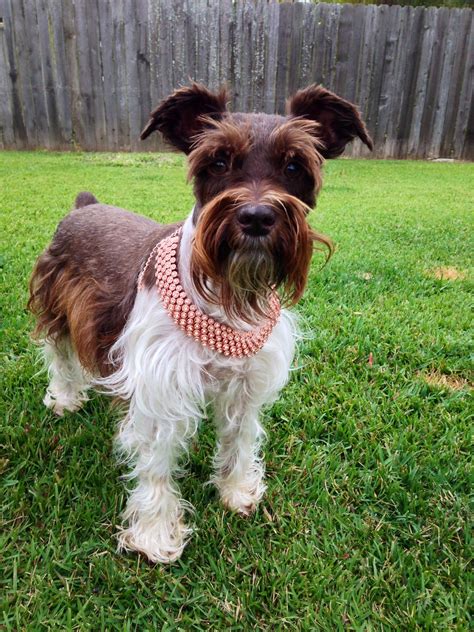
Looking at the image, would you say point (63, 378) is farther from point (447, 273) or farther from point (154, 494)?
point (447, 273)

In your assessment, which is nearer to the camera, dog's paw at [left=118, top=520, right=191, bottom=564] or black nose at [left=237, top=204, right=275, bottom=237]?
black nose at [left=237, top=204, right=275, bottom=237]

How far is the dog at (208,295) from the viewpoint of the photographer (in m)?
1.98

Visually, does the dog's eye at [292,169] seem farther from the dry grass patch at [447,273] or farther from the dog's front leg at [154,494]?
the dry grass patch at [447,273]

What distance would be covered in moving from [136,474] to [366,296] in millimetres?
2932

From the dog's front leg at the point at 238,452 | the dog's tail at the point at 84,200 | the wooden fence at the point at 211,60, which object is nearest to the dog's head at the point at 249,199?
the dog's front leg at the point at 238,452

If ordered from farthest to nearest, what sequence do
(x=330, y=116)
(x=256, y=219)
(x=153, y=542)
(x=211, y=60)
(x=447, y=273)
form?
(x=211, y=60)
(x=447, y=273)
(x=330, y=116)
(x=153, y=542)
(x=256, y=219)

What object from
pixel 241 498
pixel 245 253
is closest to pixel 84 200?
pixel 245 253

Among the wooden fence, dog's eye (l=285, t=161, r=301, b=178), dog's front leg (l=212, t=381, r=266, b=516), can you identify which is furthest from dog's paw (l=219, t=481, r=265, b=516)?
the wooden fence

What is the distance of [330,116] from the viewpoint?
250 centimetres

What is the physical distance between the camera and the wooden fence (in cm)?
1059

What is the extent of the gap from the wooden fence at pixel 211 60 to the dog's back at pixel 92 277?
825 cm

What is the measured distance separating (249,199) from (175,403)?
0.91 m

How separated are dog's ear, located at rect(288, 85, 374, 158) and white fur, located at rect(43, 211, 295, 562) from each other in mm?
798

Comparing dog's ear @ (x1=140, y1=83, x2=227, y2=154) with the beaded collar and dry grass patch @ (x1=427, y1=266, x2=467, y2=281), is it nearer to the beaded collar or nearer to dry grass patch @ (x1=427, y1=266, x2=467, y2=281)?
the beaded collar
